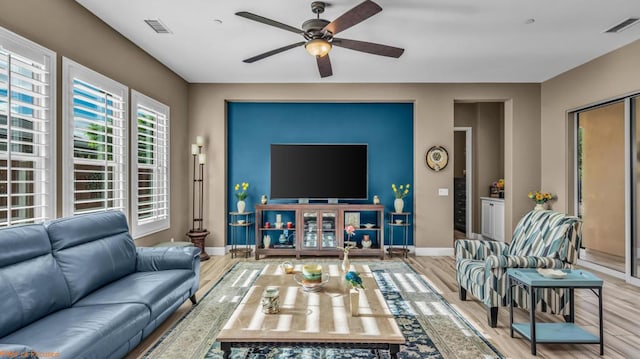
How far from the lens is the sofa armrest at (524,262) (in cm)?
266

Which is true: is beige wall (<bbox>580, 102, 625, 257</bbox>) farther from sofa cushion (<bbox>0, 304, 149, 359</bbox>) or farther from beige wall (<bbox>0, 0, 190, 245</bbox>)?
beige wall (<bbox>0, 0, 190, 245</bbox>)

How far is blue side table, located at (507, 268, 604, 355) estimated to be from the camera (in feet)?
7.52

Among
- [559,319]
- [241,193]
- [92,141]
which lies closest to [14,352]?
[92,141]

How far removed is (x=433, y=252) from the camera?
5312 millimetres

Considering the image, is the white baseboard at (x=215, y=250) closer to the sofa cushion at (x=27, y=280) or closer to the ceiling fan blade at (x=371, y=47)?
the sofa cushion at (x=27, y=280)

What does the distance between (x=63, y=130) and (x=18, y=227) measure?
103 centimetres

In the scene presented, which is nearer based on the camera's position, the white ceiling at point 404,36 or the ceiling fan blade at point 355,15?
the ceiling fan blade at point 355,15

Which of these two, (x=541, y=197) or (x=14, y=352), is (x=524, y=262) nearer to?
(x=541, y=197)

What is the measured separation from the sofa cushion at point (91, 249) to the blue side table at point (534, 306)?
320 centimetres

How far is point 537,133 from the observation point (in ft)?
17.4

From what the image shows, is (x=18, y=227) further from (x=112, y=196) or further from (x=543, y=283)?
(x=543, y=283)

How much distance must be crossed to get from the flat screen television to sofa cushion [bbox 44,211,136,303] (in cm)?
255

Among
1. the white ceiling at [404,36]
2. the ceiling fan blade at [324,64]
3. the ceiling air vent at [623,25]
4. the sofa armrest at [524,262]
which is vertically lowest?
the sofa armrest at [524,262]

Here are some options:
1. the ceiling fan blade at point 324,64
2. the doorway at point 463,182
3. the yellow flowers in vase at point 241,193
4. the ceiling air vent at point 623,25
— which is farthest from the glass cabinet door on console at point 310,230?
the ceiling air vent at point 623,25
